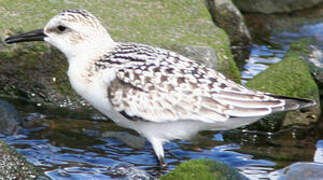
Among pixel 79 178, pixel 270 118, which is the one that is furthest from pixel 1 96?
pixel 270 118

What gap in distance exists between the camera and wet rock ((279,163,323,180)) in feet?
24.3

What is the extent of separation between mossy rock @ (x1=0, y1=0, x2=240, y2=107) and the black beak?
760 millimetres

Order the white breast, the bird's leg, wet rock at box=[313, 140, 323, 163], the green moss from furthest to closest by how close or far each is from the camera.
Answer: the green moss
wet rock at box=[313, 140, 323, 163]
the bird's leg
the white breast

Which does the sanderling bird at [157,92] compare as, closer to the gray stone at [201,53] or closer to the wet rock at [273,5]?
the gray stone at [201,53]

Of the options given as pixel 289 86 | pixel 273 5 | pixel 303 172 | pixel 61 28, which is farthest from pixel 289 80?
pixel 273 5

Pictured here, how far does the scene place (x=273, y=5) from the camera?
1291 cm

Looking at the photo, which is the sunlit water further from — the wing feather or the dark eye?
the dark eye

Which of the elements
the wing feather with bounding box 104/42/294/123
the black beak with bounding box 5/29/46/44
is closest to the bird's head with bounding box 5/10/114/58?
the black beak with bounding box 5/29/46/44

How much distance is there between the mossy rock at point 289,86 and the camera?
8906 mm

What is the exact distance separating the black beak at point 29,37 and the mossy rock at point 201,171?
2162 mm

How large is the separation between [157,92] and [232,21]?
4291mm

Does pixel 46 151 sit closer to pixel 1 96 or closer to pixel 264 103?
pixel 1 96

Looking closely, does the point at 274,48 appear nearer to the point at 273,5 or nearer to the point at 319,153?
the point at 273,5

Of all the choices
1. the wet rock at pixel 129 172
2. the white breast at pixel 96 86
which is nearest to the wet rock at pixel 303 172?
the wet rock at pixel 129 172
